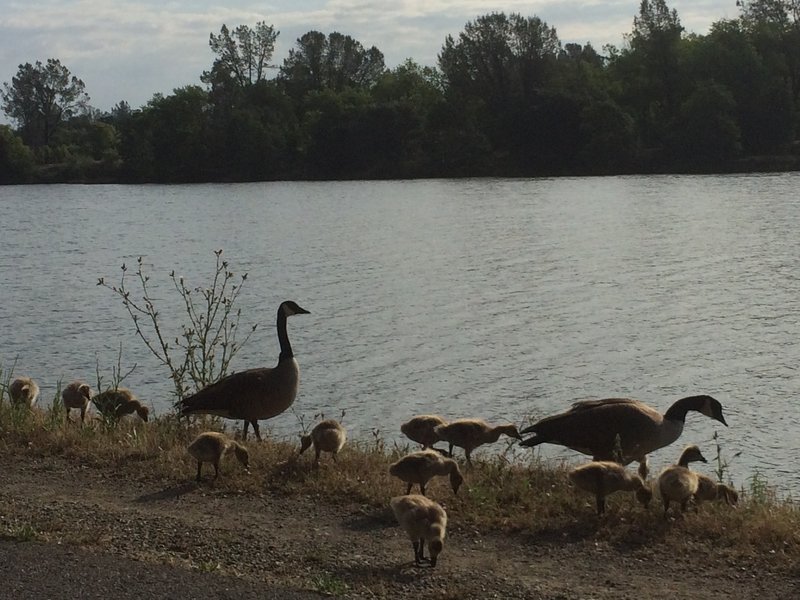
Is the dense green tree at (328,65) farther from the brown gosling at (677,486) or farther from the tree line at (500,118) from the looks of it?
the brown gosling at (677,486)

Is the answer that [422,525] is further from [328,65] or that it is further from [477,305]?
[328,65]

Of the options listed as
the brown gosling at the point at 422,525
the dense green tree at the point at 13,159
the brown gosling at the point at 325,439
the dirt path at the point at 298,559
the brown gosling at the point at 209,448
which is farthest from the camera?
the dense green tree at the point at 13,159

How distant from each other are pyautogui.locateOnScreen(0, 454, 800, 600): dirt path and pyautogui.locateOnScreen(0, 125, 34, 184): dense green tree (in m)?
122

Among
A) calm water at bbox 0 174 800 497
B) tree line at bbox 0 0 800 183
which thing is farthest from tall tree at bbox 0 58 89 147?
calm water at bbox 0 174 800 497

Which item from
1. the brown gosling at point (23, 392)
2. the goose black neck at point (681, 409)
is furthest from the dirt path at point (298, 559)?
the brown gosling at point (23, 392)

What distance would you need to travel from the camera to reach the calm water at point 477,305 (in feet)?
56.9

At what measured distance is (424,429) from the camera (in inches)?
436

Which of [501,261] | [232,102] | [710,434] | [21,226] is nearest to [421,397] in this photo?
[710,434]

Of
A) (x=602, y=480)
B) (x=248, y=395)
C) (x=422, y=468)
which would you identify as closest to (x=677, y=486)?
(x=602, y=480)

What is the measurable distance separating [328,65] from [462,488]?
148 m

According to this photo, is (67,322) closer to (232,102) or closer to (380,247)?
(380,247)

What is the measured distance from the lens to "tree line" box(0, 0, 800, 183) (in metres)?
95.1

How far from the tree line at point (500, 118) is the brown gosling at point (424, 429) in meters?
86.4

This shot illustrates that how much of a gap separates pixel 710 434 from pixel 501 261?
21.9 metres
